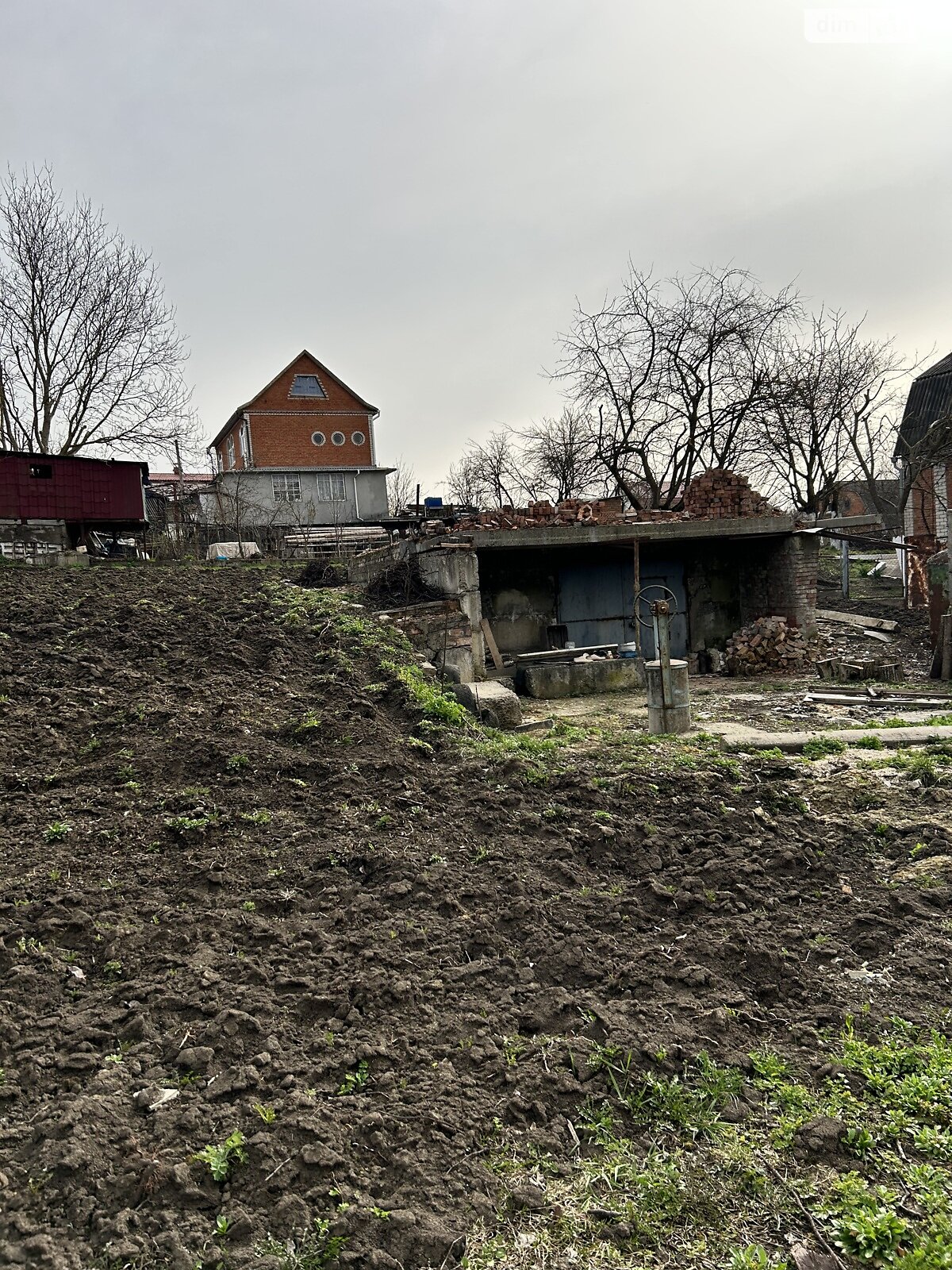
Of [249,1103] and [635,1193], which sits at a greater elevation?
[249,1103]

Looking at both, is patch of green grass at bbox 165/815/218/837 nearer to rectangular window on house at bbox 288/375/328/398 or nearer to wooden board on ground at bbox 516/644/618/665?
wooden board on ground at bbox 516/644/618/665

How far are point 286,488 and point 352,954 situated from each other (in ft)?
102

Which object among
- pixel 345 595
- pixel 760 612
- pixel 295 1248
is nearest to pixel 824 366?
pixel 760 612

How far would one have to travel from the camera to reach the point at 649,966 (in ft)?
11.6

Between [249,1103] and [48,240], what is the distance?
28.6m

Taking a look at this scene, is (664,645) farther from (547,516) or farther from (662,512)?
(662,512)

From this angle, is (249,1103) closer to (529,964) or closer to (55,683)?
(529,964)

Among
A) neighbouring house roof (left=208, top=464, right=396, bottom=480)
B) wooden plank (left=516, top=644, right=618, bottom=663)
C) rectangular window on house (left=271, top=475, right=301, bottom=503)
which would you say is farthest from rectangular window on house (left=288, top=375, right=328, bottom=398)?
wooden plank (left=516, top=644, right=618, bottom=663)

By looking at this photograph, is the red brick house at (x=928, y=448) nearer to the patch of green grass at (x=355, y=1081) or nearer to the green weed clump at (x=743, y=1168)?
the green weed clump at (x=743, y=1168)

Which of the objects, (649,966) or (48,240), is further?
(48,240)

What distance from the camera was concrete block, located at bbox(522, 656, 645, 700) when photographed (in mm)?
11258

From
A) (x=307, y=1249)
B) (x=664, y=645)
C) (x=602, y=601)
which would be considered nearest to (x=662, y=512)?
(x=602, y=601)

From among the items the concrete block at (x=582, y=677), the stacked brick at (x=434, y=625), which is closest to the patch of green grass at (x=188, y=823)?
the stacked brick at (x=434, y=625)

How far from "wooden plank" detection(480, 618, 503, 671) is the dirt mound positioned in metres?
5.68
